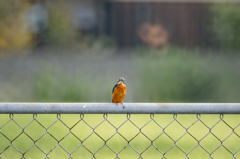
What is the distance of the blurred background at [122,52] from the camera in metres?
5.31

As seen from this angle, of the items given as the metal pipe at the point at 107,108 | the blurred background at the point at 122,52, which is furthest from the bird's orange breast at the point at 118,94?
the blurred background at the point at 122,52

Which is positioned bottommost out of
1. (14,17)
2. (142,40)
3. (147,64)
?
(142,40)

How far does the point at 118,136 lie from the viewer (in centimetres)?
306

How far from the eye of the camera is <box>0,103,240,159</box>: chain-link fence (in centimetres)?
98

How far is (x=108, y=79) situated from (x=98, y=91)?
31 centimetres

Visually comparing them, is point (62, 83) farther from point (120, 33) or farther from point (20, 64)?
point (120, 33)

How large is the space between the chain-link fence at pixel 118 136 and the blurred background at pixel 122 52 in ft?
4.35

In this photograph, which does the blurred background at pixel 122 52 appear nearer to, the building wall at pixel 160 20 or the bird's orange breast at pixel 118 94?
the building wall at pixel 160 20

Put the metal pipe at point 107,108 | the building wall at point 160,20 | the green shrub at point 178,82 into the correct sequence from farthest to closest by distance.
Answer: the building wall at point 160,20
the green shrub at point 178,82
the metal pipe at point 107,108

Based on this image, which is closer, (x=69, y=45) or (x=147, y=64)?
(x=147, y=64)

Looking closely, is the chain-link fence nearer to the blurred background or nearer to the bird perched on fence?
the bird perched on fence

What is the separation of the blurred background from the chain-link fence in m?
1.33

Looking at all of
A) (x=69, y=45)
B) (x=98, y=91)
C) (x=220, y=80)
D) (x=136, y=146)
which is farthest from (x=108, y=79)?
(x=69, y=45)

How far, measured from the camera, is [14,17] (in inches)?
307
